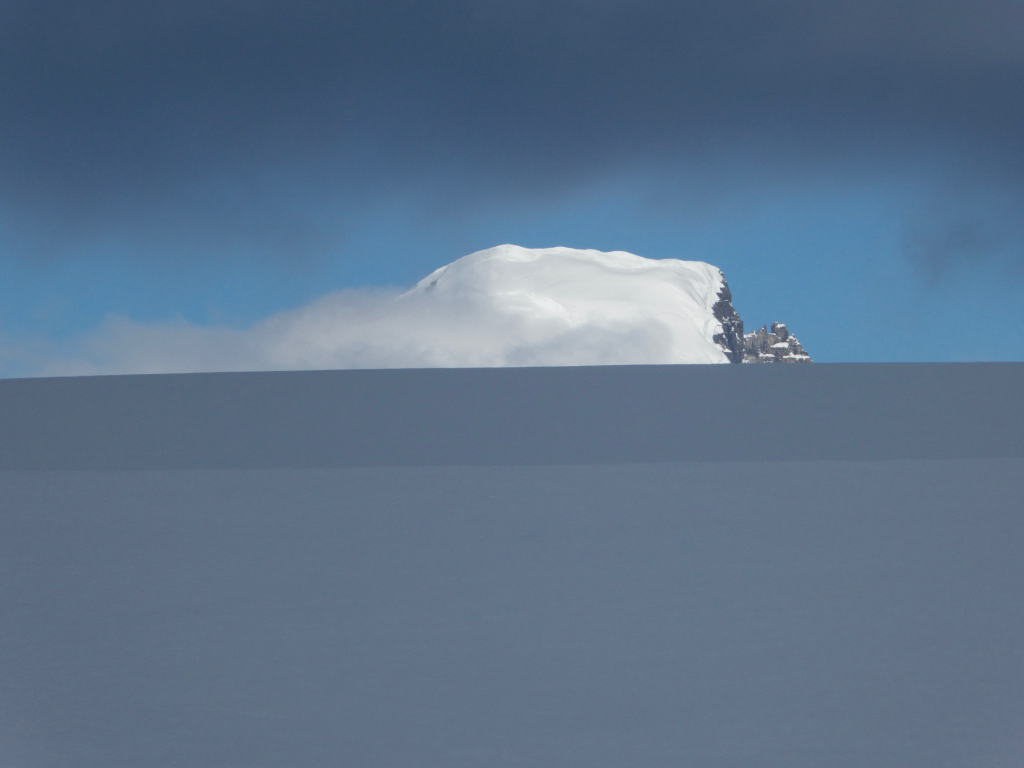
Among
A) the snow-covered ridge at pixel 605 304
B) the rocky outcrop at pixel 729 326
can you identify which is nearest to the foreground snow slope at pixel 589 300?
the snow-covered ridge at pixel 605 304

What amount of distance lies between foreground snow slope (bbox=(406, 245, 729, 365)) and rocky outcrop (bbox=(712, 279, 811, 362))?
1.65 feet

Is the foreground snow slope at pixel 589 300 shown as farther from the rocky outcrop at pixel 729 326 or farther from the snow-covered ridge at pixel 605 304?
the rocky outcrop at pixel 729 326

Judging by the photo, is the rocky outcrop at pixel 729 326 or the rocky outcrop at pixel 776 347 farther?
the rocky outcrop at pixel 729 326

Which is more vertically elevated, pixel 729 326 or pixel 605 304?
pixel 729 326

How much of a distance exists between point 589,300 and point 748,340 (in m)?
6.97

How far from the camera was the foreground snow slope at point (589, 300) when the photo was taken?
27531 millimetres

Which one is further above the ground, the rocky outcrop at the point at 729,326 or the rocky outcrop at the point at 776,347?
the rocky outcrop at the point at 729,326

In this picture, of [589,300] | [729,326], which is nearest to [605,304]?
[589,300]

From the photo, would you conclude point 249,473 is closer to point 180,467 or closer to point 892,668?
point 180,467

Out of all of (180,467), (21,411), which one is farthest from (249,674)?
(21,411)

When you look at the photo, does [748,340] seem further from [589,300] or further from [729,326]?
[589,300]

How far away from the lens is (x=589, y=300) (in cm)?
3002

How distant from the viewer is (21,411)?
2.11m

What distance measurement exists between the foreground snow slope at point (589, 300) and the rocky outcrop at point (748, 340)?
1.65 ft
